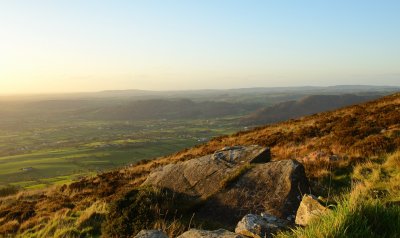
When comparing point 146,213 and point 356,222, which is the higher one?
point 356,222

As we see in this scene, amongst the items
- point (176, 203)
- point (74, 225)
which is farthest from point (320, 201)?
point (74, 225)

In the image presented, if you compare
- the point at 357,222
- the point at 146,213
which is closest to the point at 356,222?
the point at 357,222

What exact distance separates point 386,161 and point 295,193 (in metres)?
4.14

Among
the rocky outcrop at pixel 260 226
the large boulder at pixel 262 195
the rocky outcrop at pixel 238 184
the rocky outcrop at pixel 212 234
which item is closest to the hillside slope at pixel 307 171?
the large boulder at pixel 262 195

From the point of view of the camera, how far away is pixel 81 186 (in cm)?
2272

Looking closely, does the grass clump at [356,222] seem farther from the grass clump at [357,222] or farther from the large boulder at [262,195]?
the large boulder at [262,195]

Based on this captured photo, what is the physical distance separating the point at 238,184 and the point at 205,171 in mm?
2115

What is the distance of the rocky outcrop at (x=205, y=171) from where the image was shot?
12.4m

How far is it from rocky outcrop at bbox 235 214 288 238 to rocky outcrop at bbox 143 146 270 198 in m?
4.52

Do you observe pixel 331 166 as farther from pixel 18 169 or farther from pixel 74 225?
pixel 18 169

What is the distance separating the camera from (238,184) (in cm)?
1148

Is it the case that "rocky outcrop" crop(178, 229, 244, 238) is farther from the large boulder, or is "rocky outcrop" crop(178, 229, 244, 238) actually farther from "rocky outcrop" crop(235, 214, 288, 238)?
the large boulder

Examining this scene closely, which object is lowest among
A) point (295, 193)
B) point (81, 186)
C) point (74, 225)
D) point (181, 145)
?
point (181, 145)

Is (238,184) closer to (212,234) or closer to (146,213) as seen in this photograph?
(146,213)
